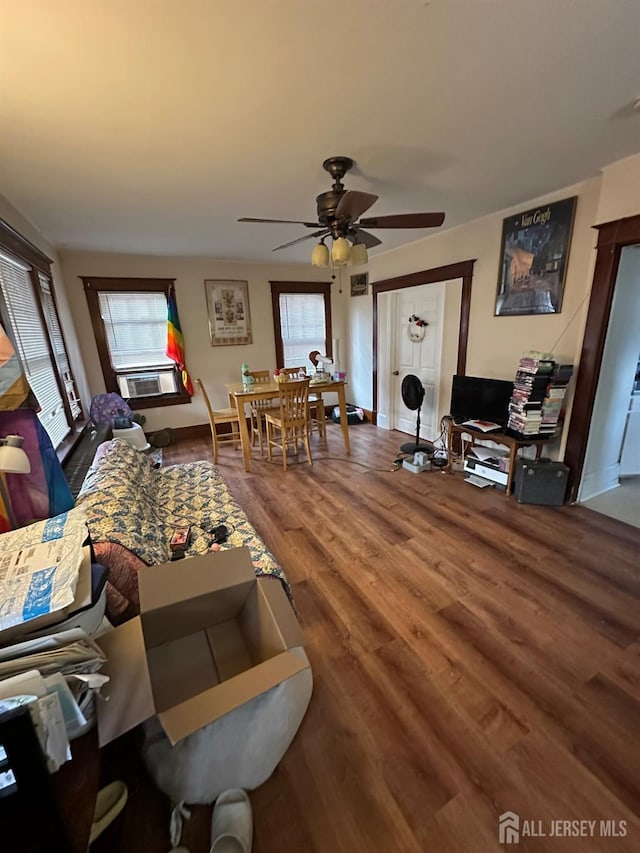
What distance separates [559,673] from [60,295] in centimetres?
498

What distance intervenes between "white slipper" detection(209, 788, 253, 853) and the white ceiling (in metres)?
2.46

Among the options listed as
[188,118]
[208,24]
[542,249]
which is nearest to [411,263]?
[542,249]

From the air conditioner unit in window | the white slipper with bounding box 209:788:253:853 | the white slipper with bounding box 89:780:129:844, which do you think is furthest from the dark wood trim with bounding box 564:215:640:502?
the air conditioner unit in window

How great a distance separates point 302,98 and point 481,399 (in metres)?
2.65

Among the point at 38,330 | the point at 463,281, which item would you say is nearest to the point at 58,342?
the point at 38,330

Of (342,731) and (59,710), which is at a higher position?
(59,710)

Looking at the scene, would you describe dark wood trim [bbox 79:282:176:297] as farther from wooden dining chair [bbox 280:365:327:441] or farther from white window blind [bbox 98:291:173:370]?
wooden dining chair [bbox 280:365:327:441]

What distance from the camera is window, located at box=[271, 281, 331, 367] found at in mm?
5090

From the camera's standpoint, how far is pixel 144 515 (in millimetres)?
1749

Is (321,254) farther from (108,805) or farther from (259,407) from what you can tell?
(108,805)

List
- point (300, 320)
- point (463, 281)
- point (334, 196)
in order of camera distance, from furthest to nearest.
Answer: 1. point (300, 320)
2. point (463, 281)
3. point (334, 196)

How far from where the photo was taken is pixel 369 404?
5391 mm

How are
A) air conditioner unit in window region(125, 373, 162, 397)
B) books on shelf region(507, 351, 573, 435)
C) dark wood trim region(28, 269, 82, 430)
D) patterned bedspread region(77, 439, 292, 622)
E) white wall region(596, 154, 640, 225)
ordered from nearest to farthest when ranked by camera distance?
patterned bedspread region(77, 439, 292, 622) < white wall region(596, 154, 640, 225) < books on shelf region(507, 351, 573, 435) < dark wood trim region(28, 269, 82, 430) < air conditioner unit in window region(125, 373, 162, 397)

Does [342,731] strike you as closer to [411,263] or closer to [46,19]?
[46,19]
